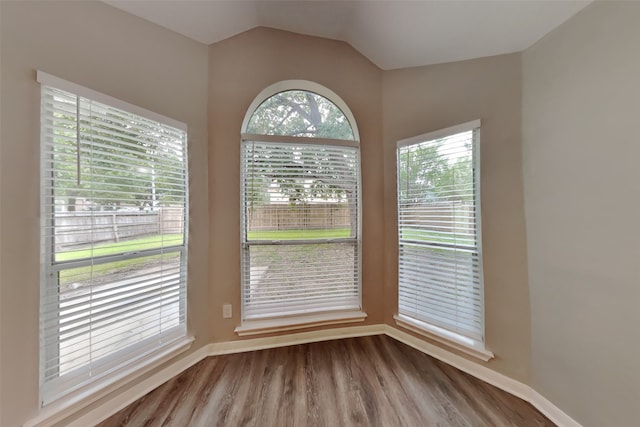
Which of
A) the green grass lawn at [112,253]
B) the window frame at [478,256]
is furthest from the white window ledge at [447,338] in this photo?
the green grass lawn at [112,253]

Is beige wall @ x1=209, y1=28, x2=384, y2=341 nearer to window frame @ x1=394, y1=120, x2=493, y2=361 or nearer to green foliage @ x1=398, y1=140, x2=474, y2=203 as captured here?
green foliage @ x1=398, y1=140, x2=474, y2=203

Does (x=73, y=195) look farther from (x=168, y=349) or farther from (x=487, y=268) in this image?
(x=487, y=268)

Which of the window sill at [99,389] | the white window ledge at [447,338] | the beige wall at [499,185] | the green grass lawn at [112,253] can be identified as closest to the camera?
the window sill at [99,389]

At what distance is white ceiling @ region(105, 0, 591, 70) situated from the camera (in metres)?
1.34

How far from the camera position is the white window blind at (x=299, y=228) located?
78.5 inches

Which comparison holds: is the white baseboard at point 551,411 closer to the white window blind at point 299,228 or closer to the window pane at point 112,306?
the white window blind at point 299,228

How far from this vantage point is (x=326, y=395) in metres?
1.46

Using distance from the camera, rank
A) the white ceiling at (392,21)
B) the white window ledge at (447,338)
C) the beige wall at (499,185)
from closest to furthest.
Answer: the white ceiling at (392,21), the beige wall at (499,185), the white window ledge at (447,338)

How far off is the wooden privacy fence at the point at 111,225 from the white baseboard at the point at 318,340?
966 millimetres

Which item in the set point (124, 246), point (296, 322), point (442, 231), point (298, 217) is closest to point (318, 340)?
point (296, 322)

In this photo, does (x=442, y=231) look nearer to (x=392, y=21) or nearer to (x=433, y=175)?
(x=433, y=175)

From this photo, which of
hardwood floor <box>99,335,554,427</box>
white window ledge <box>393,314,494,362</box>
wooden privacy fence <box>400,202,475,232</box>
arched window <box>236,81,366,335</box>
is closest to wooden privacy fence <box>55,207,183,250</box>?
arched window <box>236,81,366,335</box>

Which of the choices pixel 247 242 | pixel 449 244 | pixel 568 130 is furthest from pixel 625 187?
pixel 247 242

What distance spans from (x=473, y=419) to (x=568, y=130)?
1.72m
